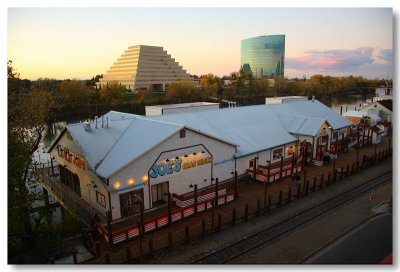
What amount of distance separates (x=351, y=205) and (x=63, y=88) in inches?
2537

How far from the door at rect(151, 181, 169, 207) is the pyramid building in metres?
96.8

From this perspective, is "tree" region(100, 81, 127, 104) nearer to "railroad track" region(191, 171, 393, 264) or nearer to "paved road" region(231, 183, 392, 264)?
"railroad track" region(191, 171, 393, 264)

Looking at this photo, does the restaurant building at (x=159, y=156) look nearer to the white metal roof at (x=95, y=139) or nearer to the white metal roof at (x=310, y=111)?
the white metal roof at (x=95, y=139)

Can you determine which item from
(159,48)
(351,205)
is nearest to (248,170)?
(351,205)

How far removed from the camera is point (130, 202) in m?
18.8

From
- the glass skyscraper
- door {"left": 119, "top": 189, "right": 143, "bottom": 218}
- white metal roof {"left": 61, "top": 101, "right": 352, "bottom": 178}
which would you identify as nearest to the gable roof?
white metal roof {"left": 61, "top": 101, "right": 352, "bottom": 178}

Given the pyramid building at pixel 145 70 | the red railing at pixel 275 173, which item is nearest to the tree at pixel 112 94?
the pyramid building at pixel 145 70

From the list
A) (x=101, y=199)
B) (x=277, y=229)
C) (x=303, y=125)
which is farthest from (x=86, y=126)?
(x=303, y=125)

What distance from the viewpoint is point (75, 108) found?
69188 mm

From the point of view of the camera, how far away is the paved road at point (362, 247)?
558 inches

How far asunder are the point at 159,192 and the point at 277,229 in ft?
26.1

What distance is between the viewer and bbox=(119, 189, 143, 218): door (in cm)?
1846

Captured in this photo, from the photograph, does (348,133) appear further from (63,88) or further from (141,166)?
(63,88)

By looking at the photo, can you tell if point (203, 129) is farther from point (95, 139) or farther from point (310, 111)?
point (310, 111)
